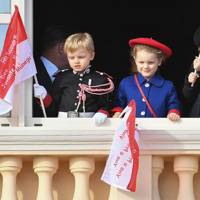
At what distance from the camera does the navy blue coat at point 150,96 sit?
8.20 meters

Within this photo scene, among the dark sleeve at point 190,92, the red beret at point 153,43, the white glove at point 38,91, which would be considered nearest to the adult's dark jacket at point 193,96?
the dark sleeve at point 190,92

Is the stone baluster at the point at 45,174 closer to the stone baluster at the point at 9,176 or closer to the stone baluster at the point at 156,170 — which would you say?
the stone baluster at the point at 9,176

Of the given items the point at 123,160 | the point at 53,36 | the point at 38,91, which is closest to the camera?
the point at 123,160

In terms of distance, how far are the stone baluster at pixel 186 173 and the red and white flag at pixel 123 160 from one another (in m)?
0.32

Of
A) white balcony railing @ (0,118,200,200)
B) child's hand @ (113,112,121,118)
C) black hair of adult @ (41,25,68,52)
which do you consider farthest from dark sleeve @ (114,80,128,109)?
black hair of adult @ (41,25,68,52)

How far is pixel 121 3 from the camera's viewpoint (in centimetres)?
1045

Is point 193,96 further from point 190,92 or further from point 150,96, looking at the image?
point 150,96

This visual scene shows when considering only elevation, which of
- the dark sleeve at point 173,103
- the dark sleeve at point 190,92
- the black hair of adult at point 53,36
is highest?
the black hair of adult at point 53,36

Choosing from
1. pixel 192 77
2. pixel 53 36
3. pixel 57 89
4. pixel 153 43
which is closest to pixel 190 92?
pixel 192 77

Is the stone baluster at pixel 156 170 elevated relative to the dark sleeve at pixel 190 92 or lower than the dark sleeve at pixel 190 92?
lower

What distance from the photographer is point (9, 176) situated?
7805 mm

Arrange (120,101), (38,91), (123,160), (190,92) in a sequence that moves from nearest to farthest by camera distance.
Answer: (123,160), (38,91), (120,101), (190,92)

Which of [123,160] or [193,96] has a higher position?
[193,96]

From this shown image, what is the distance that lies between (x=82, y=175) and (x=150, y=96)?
2.71 feet
